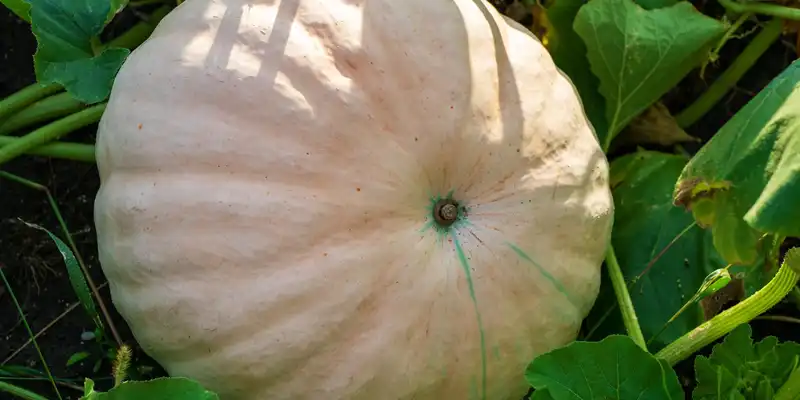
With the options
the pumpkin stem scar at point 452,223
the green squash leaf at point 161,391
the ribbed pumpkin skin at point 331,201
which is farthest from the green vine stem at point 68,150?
the pumpkin stem scar at point 452,223

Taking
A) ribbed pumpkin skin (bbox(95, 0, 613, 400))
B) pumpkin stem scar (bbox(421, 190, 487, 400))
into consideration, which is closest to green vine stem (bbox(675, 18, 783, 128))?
ribbed pumpkin skin (bbox(95, 0, 613, 400))

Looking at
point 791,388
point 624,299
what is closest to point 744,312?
point 791,388

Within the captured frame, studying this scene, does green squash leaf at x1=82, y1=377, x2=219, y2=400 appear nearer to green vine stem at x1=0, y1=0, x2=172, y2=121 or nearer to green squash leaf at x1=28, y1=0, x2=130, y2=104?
green squash leaf at x1=28, y1=0, x2=130, y2=104

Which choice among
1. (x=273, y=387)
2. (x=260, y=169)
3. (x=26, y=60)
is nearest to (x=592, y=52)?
(x=260, y=169)

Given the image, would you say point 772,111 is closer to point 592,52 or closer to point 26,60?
point 592,52

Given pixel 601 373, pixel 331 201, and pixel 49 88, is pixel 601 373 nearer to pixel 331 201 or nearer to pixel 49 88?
pixel 331 201

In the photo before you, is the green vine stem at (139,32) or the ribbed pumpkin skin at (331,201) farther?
the green vine stem at (139,32)

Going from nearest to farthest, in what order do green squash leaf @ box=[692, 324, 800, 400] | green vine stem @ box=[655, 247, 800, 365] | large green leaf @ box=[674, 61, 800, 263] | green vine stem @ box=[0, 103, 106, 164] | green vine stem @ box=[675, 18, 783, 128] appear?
1. large green leaf @ box=[674, 61, 800, 263]
2. green vine stem @ box=[655, 247, 800, 365]
3. green squash leaf @ box=[692, 324, 800, 400]
4. green vine stem @ box=[0, 103, 106, 164]
5. green vine stem @ box=[675, 18, 783, 128]

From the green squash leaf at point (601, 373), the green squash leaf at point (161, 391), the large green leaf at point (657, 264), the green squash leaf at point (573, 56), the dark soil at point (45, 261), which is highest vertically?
the green squash leaf at point (573, 56)

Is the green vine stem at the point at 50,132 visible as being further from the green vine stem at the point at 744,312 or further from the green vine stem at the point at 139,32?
the green vine stem at the point at 744,312
